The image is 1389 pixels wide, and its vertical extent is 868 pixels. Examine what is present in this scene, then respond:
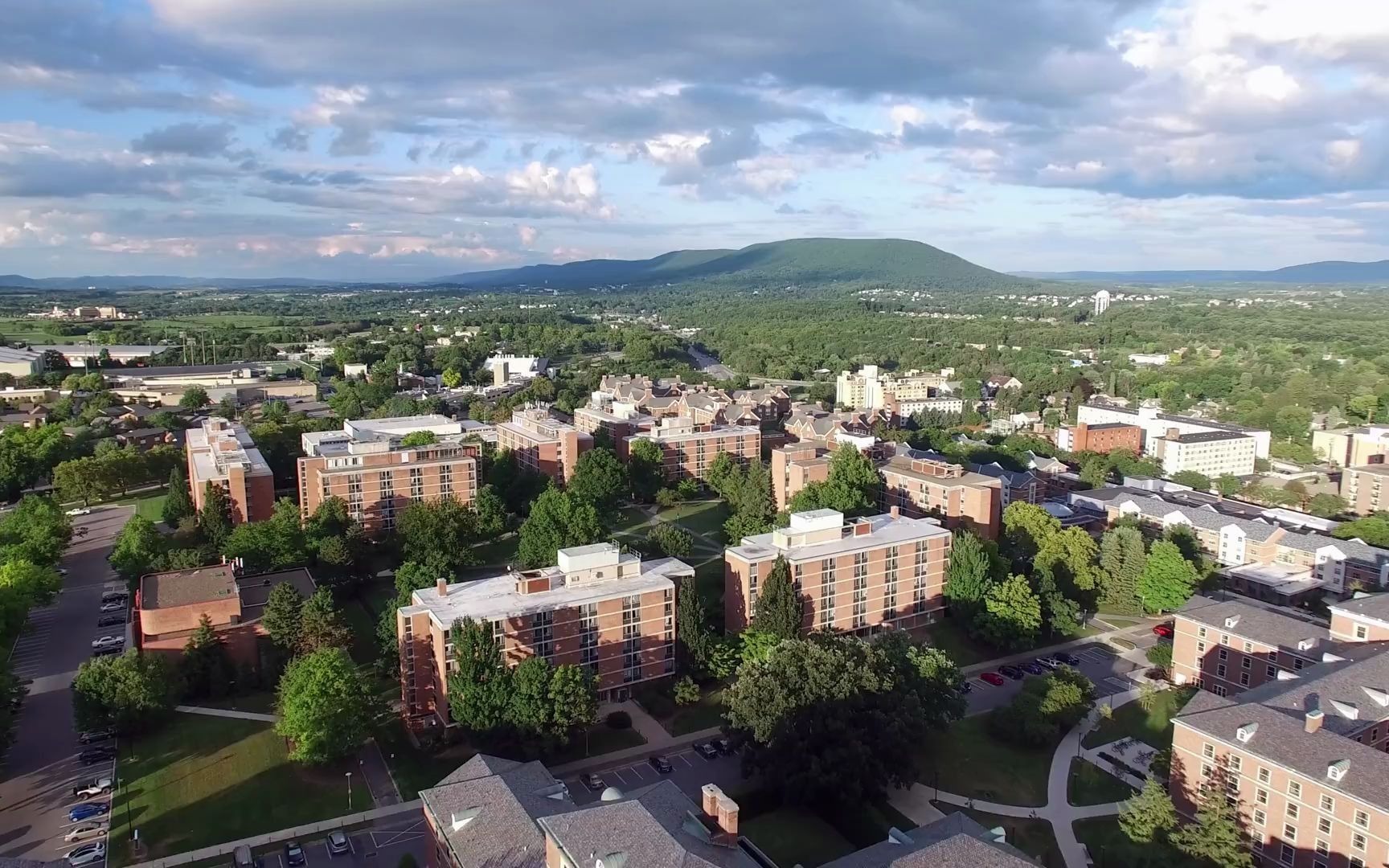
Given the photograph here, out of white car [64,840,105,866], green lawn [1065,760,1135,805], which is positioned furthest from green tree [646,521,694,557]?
white car [64,840,105,866]

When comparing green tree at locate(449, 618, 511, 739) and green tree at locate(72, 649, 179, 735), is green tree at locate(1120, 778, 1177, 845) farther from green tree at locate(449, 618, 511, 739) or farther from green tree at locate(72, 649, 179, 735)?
green tree at locate(72, 649, 179, 735)

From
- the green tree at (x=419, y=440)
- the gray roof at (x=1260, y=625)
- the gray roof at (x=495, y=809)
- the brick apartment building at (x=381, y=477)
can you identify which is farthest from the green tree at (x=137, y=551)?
the gray roof at (x=1260, y=625)

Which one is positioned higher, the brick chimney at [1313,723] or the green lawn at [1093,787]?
the brick chimney at [1313,723]

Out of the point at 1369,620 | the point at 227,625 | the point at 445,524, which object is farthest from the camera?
the point at 445,524

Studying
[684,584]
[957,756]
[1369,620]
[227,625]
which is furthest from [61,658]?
[1369,620]

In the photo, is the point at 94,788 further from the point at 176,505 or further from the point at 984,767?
the point at 176,505

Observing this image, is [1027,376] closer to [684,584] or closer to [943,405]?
[943,405]

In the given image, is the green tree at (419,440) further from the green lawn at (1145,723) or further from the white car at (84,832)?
the green lawn at (1145,723)
